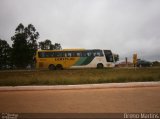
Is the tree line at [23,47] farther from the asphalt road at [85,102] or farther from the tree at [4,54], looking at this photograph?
the asphalt road at [85,102]

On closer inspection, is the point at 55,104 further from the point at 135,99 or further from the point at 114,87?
the point at 114,87

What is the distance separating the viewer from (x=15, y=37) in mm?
52750

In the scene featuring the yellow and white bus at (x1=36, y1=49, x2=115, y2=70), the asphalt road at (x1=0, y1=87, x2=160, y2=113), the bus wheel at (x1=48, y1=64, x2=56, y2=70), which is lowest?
the asphalt road at (x1=0, y1=87, x2=160, y2=113)

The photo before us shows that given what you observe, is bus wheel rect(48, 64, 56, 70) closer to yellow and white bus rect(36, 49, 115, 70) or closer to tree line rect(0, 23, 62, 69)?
yellow and white bus rect(36, 49, 115, 70)

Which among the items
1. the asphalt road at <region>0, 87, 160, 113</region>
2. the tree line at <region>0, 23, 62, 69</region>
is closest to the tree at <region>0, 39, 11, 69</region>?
the tree line at <region>0, 23, 62, 69</region>

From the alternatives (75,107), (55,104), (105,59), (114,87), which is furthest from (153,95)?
(105,59)

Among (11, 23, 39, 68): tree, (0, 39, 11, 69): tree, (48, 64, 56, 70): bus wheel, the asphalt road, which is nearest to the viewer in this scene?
the asphalt road

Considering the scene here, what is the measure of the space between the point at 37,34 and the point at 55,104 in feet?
167

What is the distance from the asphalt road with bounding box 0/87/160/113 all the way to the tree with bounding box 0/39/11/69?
2294 inches

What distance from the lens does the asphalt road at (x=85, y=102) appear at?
6.73m

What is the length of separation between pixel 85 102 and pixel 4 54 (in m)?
64.2

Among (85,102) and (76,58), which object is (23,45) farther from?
(85,102)

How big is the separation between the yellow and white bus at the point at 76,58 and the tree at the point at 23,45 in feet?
78.5

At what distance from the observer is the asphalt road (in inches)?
265
